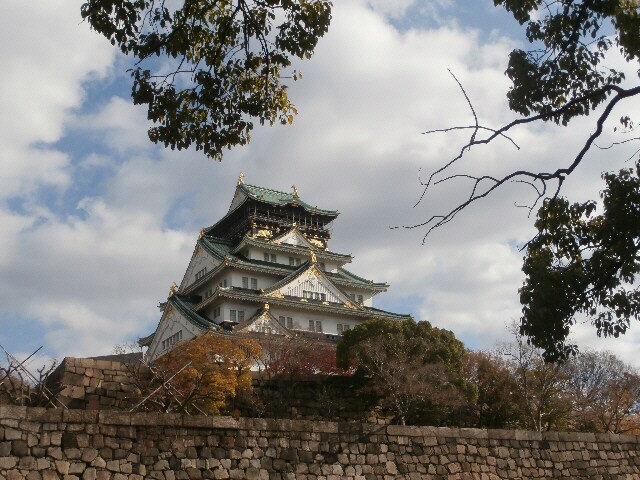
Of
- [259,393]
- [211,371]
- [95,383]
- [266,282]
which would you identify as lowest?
[95,383]

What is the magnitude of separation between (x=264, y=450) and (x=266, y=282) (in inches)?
1129

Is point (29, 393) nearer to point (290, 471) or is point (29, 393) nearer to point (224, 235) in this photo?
point (290, 471)

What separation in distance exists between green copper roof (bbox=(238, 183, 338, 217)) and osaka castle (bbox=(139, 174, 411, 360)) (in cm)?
6

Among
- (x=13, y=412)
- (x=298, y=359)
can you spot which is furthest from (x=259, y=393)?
(x=13, y=412)

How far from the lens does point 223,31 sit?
8.86m

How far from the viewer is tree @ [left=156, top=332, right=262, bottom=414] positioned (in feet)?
63.0

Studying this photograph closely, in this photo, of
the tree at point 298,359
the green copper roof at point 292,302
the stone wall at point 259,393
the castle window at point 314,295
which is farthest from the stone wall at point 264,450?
the castle window at point 314,295

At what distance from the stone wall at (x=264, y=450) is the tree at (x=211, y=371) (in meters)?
4.90

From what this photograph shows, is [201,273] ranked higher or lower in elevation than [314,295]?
higher

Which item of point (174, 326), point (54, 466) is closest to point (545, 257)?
point (54, 466)

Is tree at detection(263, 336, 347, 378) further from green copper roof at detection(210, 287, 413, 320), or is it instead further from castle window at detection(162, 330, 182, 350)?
castle window at detection(162, 330, 182, 350)

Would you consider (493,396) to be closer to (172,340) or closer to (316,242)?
(172,340)

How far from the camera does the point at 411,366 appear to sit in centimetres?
2264

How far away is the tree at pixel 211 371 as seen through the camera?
19203 mm
